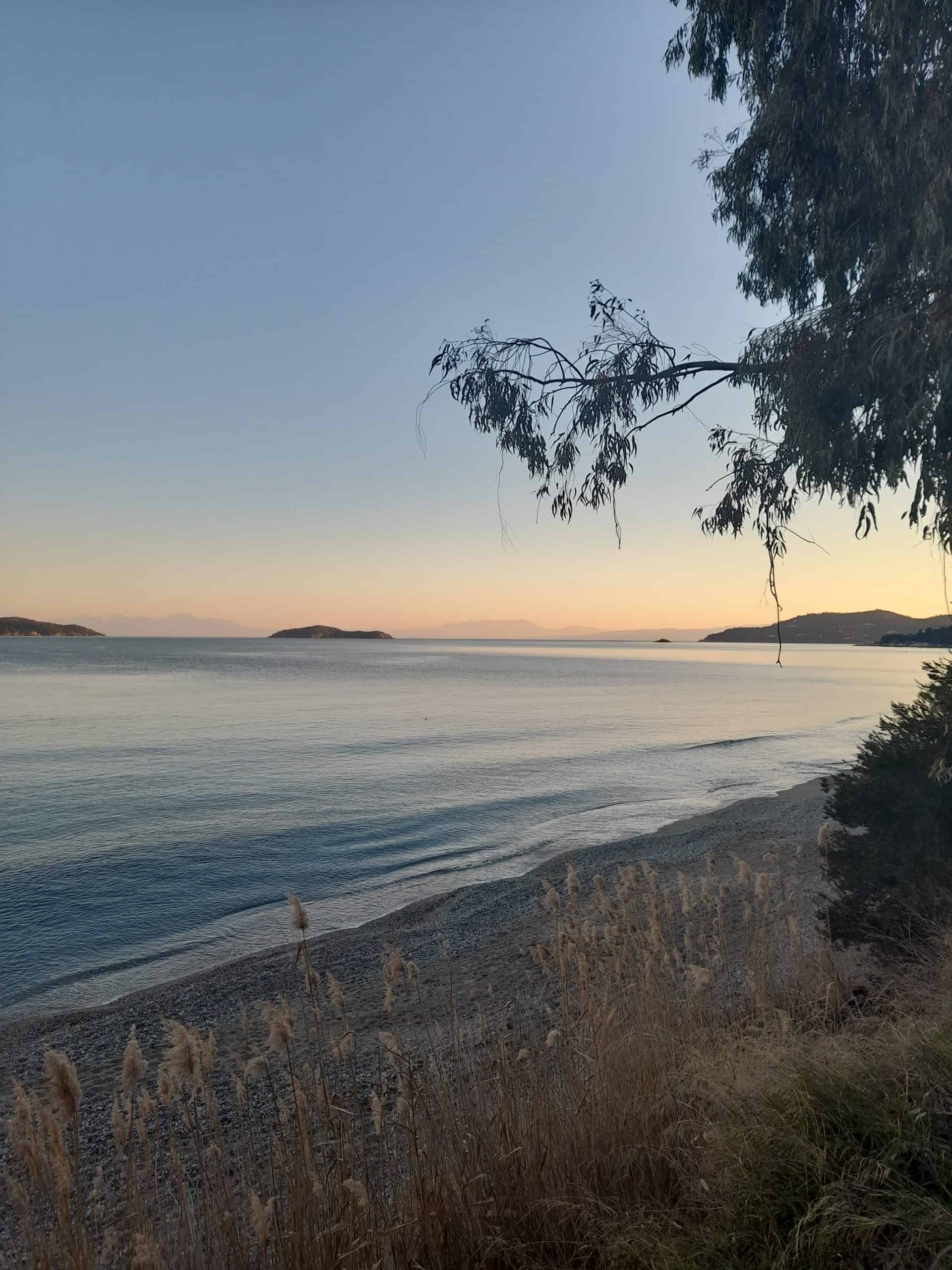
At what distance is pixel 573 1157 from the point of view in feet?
11.5

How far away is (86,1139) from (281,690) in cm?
6777

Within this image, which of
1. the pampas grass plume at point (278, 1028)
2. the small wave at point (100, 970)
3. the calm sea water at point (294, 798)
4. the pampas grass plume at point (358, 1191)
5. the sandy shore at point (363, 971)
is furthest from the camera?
the calm sea water at point (294, 798)

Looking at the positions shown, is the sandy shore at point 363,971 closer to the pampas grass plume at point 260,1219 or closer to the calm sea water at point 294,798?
the calm sea water at point 294,798

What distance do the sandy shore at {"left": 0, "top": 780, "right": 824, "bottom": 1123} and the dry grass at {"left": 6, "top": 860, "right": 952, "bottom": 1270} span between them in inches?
45.6

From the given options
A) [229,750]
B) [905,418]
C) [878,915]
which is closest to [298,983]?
[878,915]

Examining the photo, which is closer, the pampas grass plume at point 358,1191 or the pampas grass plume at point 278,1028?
the pampas grass plume at point 358,1191

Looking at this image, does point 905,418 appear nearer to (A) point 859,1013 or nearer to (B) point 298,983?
(A) point 859,1013

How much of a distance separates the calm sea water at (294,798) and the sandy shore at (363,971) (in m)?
0.75

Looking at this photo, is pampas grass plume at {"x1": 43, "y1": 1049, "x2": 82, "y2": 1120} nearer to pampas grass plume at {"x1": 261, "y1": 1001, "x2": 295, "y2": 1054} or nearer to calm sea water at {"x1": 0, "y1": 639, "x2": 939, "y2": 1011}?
pampas grass plume at {"x1": 261, "y1": 1001, "x2": 295, "y2": 1054}

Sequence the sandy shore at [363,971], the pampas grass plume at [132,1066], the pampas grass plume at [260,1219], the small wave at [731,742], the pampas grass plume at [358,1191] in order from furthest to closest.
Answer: the small wave at [731,742] → the sandy shore at [363,971] → the pampas grass plume at [132,1066] → the pampas grass plume at [358,1191] → the pampas grass plume at [260,1219]

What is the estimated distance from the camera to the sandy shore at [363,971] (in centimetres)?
821

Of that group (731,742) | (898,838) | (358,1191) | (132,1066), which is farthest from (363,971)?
(731,742)

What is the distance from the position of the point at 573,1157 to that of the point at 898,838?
12.6 feet

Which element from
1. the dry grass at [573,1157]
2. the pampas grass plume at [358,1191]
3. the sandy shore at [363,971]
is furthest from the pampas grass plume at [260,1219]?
the sandy shore at [363,971]
